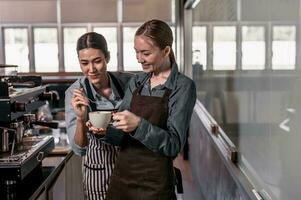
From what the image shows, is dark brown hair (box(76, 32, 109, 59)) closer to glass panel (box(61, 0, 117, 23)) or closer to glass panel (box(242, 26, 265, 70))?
glass panel (box(242, 26, 265, 70))

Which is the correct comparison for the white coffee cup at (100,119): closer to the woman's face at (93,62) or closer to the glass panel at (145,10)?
the woman's face at (93,62)

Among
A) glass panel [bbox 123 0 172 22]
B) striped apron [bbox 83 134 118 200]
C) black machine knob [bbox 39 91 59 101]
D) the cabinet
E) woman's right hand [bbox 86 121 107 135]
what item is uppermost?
glass panel [bbox 123 0 172 22]

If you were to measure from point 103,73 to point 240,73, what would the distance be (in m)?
0.83

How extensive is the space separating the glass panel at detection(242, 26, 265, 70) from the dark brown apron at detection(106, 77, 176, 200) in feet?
1.79

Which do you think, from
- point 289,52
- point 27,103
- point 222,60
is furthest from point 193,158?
point 289,52

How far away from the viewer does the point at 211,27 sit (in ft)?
10.3

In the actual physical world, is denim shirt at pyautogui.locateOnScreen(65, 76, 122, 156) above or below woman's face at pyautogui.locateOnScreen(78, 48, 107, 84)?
below

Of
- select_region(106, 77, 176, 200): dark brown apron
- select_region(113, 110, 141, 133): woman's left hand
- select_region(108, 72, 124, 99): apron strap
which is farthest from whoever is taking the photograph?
select_region(108, 72, 124, 99): apron strap

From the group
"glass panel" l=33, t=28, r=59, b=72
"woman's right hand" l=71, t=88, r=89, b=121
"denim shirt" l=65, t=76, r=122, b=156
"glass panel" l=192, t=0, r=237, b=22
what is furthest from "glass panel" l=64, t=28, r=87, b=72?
"woman's right hand" l=71, t=88, r=89, b=121

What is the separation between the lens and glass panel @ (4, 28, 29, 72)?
7.50 metres

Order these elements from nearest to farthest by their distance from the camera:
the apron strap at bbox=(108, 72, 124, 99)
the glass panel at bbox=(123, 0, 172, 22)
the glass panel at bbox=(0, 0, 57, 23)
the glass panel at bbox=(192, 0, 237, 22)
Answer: the apron strap at bbox=(108, 72, 124, 99), the glass panel at bbox=(192, 0, 237, 22), the glass panel at bbox=(123, 0, 172, 22), the glass panel at bbox=(0, 0, 57, 23)

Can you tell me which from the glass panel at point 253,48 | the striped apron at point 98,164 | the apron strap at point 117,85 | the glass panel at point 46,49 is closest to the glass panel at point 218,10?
the glass panel at point 253,48

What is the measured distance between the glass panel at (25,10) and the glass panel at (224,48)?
5193 millimetres

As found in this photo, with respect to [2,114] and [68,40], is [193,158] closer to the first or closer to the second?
[2,114]
